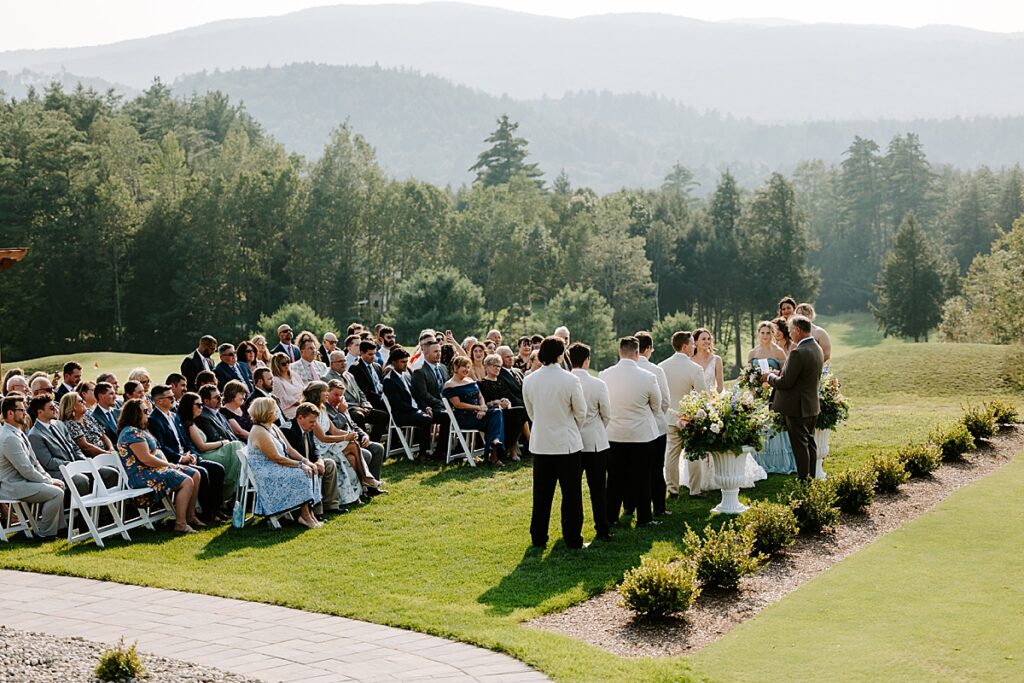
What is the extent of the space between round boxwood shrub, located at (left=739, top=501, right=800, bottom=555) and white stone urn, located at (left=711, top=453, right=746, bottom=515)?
1.24m

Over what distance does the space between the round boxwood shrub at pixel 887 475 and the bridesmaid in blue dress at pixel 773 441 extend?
1.25 meters

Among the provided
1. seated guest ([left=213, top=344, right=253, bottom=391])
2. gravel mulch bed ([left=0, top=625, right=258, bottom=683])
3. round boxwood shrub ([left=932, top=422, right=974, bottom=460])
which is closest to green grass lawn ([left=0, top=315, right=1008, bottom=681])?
round boxwood shrub ([left=932, top=422, right=974, bottom=460])

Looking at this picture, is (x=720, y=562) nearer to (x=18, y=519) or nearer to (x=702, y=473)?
(x=702, y=473)

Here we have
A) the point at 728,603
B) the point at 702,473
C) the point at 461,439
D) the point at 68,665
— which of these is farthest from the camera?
the point at 461,439

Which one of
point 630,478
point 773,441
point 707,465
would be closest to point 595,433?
point 630,478

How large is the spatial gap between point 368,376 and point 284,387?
1342mm

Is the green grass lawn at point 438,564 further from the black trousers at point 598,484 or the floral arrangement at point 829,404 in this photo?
the floral arrangement at point 829,404

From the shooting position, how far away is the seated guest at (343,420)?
1252 cm

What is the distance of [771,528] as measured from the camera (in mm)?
9578

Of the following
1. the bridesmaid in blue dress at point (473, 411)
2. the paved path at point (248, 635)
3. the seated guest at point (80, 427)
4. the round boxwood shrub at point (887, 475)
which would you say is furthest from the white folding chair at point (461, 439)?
the paved path at point (248, 635)

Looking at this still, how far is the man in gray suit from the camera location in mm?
10664

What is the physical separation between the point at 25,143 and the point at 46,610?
5635 centimetres

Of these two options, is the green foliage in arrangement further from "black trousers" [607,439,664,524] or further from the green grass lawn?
"black trousers" [607,439,664,524]

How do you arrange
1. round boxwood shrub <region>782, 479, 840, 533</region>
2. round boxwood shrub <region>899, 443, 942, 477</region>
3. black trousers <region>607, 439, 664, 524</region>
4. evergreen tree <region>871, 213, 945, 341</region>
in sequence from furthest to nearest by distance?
evergreen tree <region>871, 213, 945, 341</region> < round boxwood shrub <region>899, 443, 942, 477</region> < black trousers <region>607, 439, 664, 524</region> < round boxwood shrub <region>782, 479, 840, 533</region>
